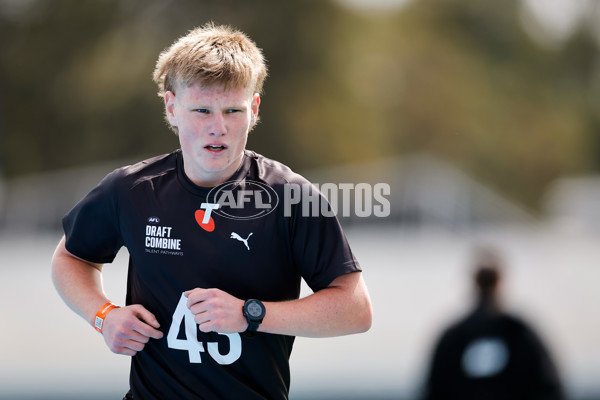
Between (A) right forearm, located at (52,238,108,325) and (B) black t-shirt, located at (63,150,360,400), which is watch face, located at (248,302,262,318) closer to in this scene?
(B) black t-shirt, located at (63,150,360,400)

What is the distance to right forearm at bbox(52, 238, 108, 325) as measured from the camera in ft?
5.52

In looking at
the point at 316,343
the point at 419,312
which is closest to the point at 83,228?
the point at 316,343

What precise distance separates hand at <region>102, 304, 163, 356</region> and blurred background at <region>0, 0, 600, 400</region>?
2.54 m

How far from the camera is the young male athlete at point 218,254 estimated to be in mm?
1552

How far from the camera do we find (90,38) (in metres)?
14.5

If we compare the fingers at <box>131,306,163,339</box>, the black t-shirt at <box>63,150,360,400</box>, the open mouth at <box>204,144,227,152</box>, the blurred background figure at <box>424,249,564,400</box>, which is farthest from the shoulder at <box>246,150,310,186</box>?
the blurred background figure at <box>424,249,564,400</box>

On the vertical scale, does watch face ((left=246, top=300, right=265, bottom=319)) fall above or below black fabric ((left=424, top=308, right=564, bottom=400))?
above

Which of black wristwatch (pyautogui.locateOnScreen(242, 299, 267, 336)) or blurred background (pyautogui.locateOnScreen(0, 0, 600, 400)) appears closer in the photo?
black wristwatch (pyautogui.locateOnScreen(242, 299, 267, 336))

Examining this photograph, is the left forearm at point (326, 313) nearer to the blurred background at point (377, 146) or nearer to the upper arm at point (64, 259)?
the upper arm at point (64, 259)

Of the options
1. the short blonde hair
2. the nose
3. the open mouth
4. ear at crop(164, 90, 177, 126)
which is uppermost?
the short blonde hair

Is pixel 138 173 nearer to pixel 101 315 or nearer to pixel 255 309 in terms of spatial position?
pixel 101 315

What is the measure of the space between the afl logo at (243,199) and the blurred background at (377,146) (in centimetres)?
264

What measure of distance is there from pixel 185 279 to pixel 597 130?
20.3 m

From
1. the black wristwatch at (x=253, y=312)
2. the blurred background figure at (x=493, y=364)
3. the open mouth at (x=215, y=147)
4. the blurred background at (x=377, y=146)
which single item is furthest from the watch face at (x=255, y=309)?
the blurred background at (x=377, y=146)
